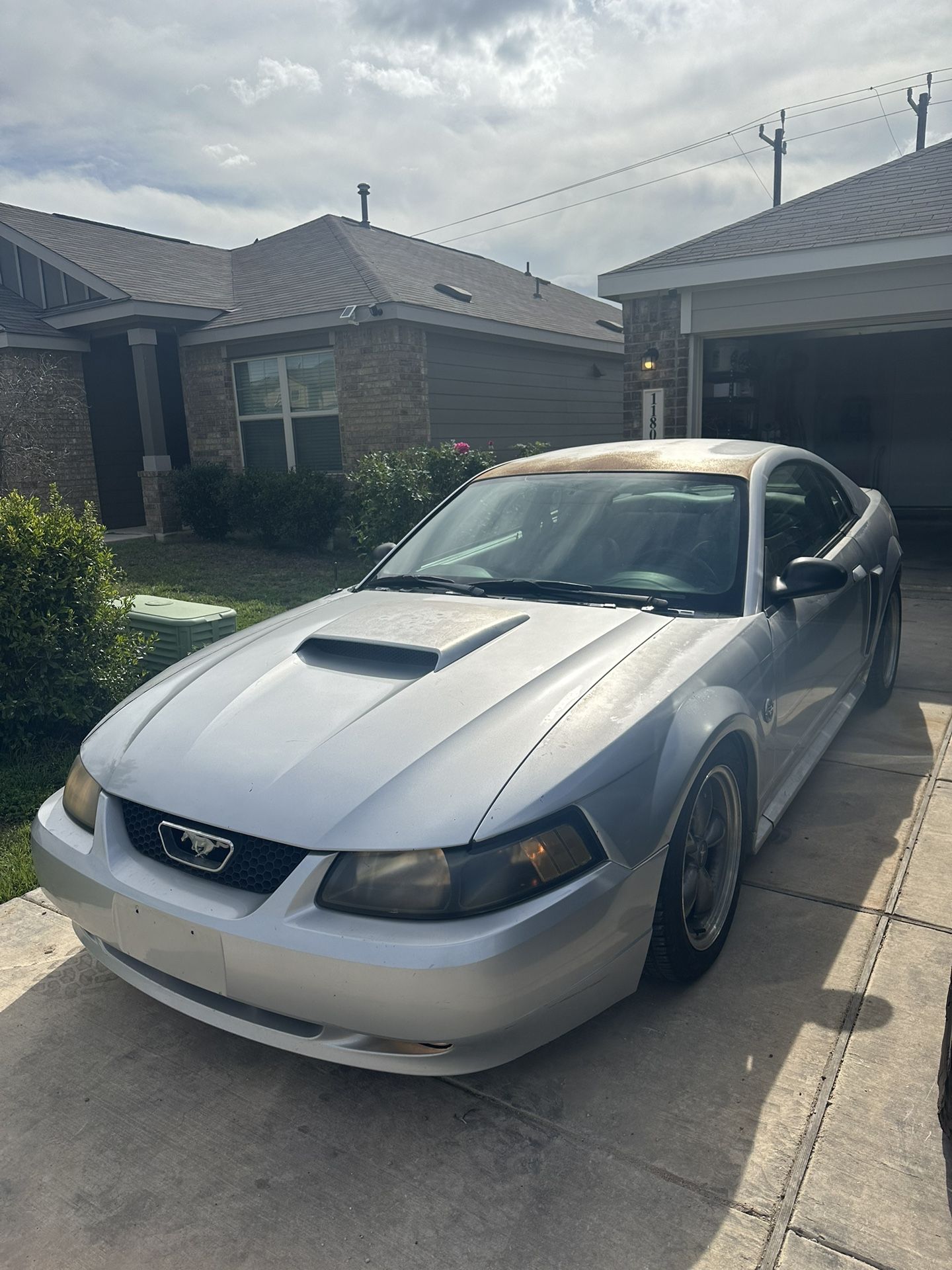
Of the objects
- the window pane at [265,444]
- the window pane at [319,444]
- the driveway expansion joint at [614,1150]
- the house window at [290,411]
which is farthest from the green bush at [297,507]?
the driveway expansion joint at [614,1150]

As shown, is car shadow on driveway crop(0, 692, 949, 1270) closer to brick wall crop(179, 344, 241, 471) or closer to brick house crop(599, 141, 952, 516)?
brick house crop(599, 141, 952, 516)

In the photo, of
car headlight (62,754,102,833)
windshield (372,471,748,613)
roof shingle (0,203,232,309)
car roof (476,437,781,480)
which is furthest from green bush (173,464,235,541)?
car headlight (62,754,102,833)

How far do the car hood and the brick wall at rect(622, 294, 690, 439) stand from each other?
297 inches

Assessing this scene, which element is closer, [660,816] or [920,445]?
[660,816]

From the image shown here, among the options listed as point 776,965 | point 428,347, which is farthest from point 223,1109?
point 428,347

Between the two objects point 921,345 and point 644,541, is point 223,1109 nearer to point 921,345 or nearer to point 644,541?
point 644,541

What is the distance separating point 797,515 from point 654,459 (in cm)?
67

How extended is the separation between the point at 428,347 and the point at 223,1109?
454 inches

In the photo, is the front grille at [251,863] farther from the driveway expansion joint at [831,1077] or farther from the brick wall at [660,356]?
the brick wall at [660,356]

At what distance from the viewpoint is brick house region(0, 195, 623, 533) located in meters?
12.5

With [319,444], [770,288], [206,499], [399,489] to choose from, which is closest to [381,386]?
[319,444]

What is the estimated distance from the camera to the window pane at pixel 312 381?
12859 mm

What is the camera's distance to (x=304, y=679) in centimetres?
A: 275

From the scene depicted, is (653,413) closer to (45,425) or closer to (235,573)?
(235,573)
